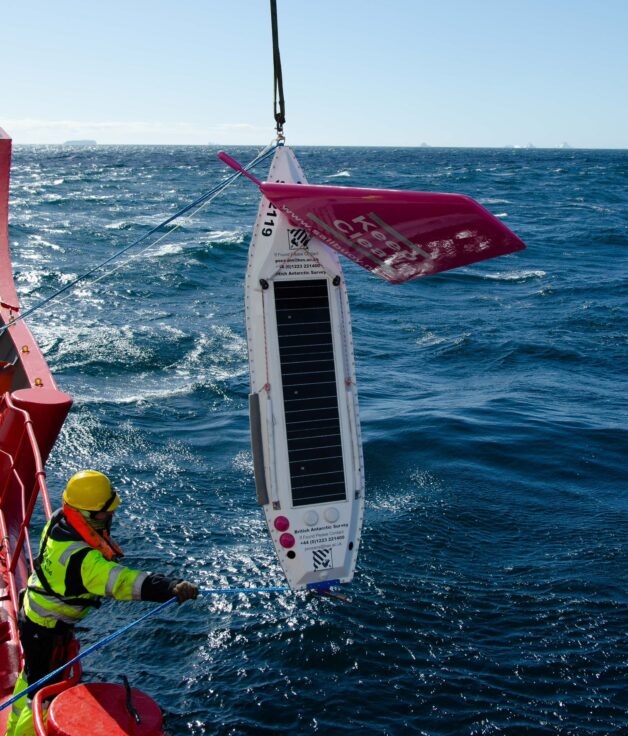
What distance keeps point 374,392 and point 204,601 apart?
10.2 meters

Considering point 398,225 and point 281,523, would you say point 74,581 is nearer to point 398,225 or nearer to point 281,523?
point 281,523

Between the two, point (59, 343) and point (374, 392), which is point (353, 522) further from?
point (59, 343)

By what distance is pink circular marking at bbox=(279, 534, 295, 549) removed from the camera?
357 inches

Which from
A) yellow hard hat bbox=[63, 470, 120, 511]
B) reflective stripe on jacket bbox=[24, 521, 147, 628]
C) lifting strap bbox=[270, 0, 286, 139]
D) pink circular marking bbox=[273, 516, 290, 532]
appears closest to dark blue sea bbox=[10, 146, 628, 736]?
pink circular marking bbox=[273, 516, 290, 532]

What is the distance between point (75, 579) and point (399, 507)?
834 cm

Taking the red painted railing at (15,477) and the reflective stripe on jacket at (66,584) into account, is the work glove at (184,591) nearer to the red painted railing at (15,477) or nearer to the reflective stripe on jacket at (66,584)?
the reflective stripe on jacket at (66,584)

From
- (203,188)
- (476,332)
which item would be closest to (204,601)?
(476,332)

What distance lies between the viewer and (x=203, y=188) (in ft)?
249

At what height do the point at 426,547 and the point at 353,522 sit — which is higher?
the point at 353,522

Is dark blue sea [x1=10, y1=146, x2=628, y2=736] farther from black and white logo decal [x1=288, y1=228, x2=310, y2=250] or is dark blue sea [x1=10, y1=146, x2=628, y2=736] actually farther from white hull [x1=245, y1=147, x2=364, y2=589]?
black and white logo decal [x1=288, y1=228, x2=310, y2=250]

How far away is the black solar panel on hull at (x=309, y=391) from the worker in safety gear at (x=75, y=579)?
332cm

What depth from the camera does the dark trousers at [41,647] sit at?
20.8 feet

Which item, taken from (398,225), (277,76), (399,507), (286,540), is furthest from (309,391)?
(399,507)

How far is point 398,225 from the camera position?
7.84 m
